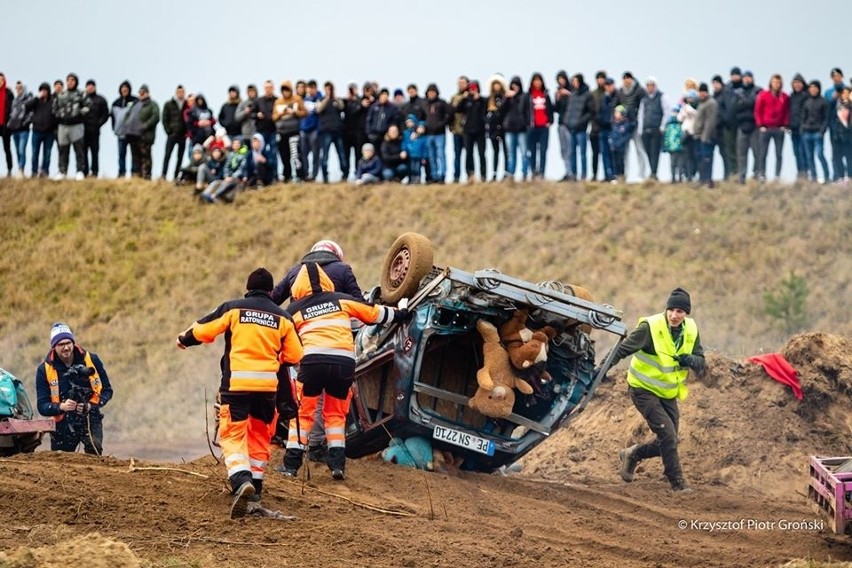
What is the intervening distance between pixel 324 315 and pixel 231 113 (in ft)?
54.9

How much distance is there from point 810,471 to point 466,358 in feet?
12.0

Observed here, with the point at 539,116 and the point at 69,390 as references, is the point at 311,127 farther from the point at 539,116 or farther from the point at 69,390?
the point at 69,390

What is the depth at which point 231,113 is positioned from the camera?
92.4 feet

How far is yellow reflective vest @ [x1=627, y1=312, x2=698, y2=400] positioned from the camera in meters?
14.1

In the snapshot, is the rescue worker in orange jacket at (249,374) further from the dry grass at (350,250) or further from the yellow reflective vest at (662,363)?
the dry grass at (350,250)

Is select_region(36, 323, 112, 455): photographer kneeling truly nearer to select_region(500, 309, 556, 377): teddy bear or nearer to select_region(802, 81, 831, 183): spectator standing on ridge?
select_region(500, 309, 556, 377): teddy bear

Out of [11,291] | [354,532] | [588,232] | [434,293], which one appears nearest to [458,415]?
[434,293]

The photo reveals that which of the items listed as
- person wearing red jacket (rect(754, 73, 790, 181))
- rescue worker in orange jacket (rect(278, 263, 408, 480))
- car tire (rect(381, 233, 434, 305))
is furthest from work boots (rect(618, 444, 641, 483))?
person wearing red jacket (rect(754, 73, 790, 181))

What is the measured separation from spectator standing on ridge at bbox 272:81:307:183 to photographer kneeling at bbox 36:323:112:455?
13.0 meters

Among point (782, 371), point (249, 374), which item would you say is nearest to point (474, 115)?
point (782, 371)

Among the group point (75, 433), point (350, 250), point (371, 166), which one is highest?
point (371, 166)

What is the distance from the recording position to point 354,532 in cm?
1028

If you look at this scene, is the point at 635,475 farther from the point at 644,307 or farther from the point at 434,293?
the point at 644,307

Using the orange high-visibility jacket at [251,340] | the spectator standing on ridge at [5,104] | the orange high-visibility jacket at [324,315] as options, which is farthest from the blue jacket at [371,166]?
the orange high-visibility jacket at [251,340]
